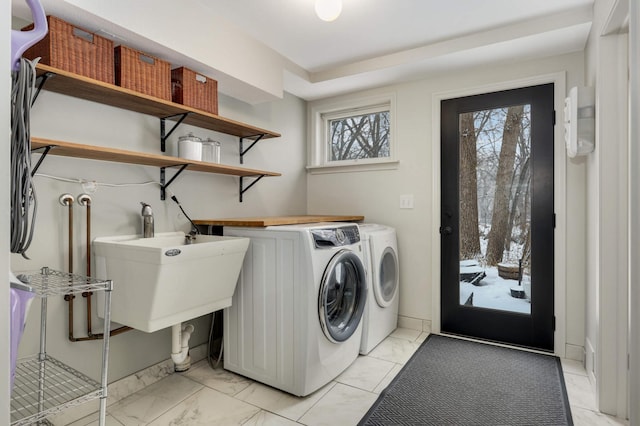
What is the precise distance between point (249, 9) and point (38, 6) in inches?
52.6

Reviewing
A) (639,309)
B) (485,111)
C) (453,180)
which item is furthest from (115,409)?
(485,111)

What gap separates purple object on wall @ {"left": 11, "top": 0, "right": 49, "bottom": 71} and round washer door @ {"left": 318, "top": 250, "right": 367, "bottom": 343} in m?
1.53

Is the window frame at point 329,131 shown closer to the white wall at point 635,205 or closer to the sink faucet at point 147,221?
the sink faucet at point 147,221

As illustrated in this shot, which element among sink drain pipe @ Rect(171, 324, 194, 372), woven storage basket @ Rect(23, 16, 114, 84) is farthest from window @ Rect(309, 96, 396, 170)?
woven storage basket @ Rect(23, 16, 114, 84)

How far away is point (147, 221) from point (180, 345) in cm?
75

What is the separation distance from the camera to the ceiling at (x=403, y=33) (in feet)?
6.68

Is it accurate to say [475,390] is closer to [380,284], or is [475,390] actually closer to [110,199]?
[380,284]

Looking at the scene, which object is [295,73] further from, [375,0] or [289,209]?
[289,209]

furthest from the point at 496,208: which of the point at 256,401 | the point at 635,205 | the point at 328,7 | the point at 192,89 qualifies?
the point at 192,89

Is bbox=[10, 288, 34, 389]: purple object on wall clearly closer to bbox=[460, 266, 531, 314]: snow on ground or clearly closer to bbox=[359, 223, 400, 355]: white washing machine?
bbox=[359, 223, 400, 355]: white washing machine

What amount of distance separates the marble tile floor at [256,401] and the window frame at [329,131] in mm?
1649

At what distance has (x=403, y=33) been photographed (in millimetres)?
2344

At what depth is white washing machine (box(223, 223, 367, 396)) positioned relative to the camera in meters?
1.92

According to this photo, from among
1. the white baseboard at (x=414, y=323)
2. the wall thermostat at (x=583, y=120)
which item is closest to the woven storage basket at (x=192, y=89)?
the wall thermostat at (x=583, y=120)
